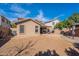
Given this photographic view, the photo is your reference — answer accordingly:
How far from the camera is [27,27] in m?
5.48

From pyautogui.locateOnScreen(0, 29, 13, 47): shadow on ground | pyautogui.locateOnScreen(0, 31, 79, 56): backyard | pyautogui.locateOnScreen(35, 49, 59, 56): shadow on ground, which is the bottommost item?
pyautogui.locateOnScreen(35, 49, 59, 56): shadow on ground

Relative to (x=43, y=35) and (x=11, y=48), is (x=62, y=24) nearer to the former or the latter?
(x=43, y=35)

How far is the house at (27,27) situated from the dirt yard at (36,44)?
94mm

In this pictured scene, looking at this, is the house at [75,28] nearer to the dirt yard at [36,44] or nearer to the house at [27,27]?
the dirt yard at [36,44]

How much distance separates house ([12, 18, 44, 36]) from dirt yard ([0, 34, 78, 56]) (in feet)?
0.31

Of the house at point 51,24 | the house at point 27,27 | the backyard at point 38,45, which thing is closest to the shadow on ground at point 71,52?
the backyard at point 38,45

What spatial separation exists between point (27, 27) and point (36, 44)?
359 mm

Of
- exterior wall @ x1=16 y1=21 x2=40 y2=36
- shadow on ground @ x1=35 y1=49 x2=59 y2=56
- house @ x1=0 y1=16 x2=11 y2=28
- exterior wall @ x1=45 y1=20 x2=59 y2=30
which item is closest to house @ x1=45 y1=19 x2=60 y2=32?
exterior wall @ x1=45 y1=20 x2=59 y2=30

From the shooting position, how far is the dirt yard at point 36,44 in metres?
5.39

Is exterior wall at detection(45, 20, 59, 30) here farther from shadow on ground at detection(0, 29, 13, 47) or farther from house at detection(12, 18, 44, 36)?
shadow on ground at detection(0, 29, 13, 47)

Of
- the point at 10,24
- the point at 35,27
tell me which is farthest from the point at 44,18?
the point at 10,24

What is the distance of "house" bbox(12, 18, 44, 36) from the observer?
5.39 metres

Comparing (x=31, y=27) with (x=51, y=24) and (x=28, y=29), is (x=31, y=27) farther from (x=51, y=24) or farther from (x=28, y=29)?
(x=51, y=24)

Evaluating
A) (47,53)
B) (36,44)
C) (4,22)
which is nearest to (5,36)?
(4,22)
